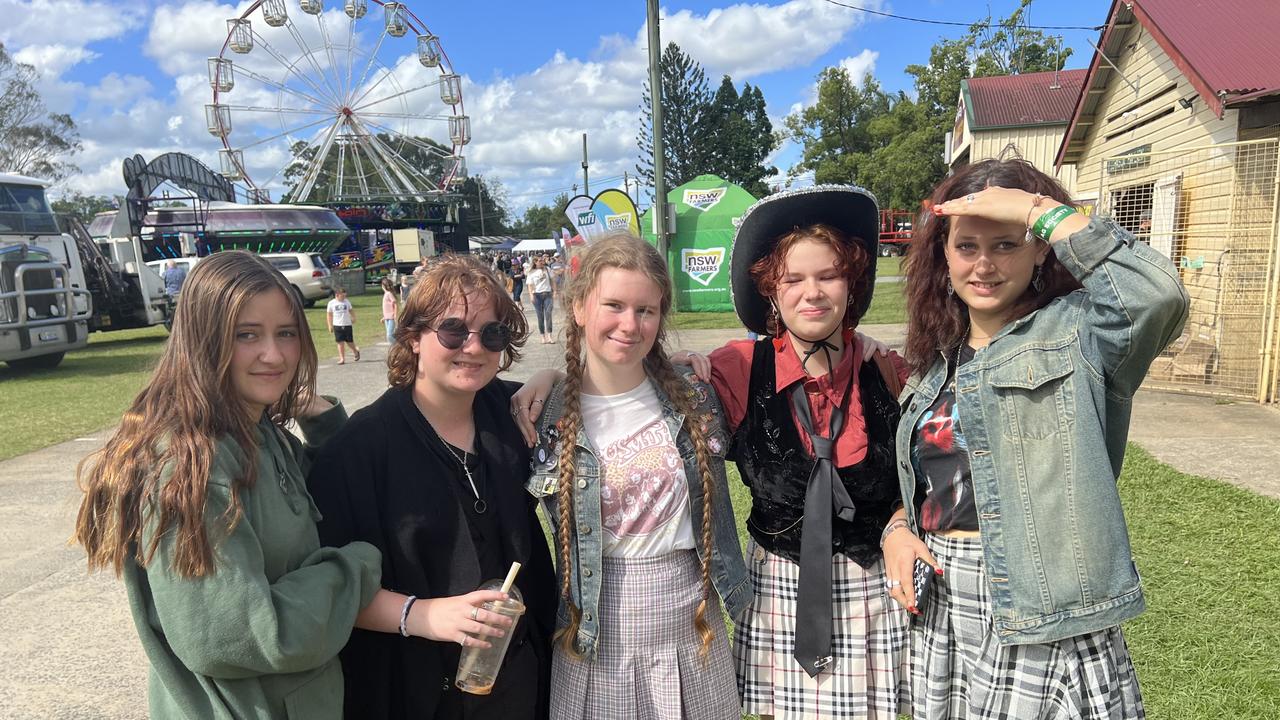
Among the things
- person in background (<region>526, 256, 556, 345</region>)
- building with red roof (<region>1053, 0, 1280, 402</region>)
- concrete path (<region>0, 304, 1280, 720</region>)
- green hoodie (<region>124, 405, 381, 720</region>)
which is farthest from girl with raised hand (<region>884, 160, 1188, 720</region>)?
person in background (<region>526, 256, 556, 345</region>)

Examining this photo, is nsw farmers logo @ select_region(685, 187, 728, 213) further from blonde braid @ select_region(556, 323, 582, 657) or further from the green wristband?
the green wristband

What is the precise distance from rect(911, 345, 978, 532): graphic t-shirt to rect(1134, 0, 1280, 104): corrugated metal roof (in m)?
7.39

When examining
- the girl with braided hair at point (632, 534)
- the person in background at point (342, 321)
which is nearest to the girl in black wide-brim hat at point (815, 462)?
the girl with braided hair at point (632, 534)

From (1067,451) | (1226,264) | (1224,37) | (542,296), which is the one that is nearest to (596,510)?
(1067,451)

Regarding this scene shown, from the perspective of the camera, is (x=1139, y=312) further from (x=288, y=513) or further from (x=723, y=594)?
(x=288, y=513)

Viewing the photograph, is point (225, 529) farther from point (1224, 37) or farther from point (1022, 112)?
point (1022, 112)

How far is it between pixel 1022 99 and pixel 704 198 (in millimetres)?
16252

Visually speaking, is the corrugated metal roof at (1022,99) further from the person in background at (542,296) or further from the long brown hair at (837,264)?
the long brown hair at (837,264)

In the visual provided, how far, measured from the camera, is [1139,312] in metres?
1.44

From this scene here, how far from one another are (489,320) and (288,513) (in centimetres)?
63

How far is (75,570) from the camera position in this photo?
4.19 meters

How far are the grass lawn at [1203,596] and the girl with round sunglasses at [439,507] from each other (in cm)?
234

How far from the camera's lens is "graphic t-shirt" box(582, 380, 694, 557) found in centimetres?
189

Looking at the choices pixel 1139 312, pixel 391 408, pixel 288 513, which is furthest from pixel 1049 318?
pixel 288 513
